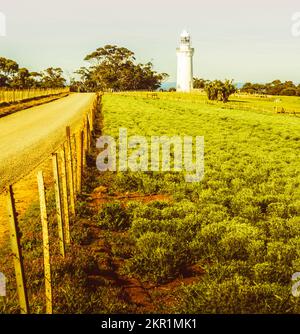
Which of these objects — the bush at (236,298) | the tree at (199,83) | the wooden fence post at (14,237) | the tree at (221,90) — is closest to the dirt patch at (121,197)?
the bush at (236,298)

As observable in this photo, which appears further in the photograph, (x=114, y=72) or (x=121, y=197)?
(x=114, y=72)

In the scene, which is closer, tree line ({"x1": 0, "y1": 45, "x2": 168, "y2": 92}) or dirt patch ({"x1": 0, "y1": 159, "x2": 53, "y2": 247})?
dirt patch ({"x1": 0, "y1": 159, "x2": 53, "y2": 247})

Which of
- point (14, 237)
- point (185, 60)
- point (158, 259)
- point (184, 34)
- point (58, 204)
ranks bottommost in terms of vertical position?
point (158, 259)

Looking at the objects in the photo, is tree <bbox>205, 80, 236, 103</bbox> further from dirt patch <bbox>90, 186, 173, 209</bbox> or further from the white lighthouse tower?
dirt patch <bbox>90, 186, 173, 209</bbox>

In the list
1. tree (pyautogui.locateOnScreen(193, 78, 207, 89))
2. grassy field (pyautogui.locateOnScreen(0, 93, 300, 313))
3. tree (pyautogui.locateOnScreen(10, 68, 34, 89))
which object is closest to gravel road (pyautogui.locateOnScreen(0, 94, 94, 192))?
grassy field (pyautogui.locateOnScreen(0, 93, 300, 313))

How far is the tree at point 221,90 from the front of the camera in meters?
69.2

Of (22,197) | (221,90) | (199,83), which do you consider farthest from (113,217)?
(199,83)

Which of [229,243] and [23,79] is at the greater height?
[23,79]

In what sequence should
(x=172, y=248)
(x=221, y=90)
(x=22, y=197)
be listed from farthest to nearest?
(x=221, y=90), (x=22, y=197), (x=172, y=248)

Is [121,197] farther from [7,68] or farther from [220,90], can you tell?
[7,68]

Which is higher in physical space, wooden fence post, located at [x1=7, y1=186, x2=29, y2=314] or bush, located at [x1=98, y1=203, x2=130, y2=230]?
wooden fence post, located at [x1=7, y1=186, x2=29, y2=314]

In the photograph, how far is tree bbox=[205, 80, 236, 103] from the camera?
227 feet

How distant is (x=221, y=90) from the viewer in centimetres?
6969

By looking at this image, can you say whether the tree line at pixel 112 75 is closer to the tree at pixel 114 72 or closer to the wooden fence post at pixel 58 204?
the tree at pixel 114 72
